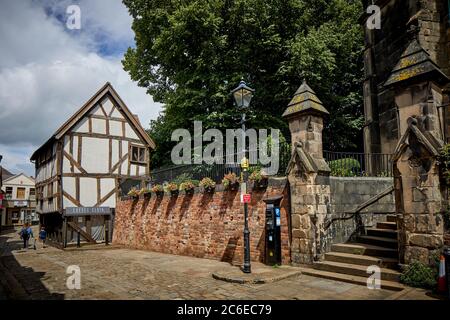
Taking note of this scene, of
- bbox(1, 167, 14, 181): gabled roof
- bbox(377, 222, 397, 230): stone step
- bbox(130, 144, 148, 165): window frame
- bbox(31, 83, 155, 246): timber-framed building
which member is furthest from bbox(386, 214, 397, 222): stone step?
bbox(1, 167, 14, 181): gabled roof

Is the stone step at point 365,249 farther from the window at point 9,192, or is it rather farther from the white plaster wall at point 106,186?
the window at point 9,192

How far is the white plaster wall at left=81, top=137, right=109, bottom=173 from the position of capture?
20734 millimetres

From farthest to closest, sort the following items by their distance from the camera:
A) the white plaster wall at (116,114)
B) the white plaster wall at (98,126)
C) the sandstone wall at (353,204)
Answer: the white plaster wall at (116,114)
the white plaster wall at (98,126)
the sandstone wall at (353,204)

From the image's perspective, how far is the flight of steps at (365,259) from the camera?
7.35m

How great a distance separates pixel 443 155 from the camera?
22.1 feet

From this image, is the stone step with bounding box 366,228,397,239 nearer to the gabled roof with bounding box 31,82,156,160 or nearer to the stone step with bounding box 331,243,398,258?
the stone step with bounding box 331,243,398,258

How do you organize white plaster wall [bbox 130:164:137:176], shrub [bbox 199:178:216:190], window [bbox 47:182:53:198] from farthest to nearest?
white plaster wall [bbox 130:164:137:176], window [bbox 47:182:53:198], shrub [bbox 199:178:216:190]

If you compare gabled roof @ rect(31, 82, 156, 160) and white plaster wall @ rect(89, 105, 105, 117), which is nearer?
gabled roof @ rect(31, 82, 156, 160)

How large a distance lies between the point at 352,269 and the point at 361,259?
0.47 metres

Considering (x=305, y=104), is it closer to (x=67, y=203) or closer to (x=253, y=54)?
(x=253, y=54)

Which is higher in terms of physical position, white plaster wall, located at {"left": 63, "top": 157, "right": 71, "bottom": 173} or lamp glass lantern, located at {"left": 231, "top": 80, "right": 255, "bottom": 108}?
lamp glass lantern, located at {"left": 231, "top": 80, "right": 255, "bottom": 108}

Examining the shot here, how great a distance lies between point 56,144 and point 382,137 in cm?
1927

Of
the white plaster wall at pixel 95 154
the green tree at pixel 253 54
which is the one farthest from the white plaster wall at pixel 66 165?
the green tree at pixel 253 54

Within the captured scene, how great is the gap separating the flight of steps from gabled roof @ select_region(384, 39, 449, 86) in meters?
4.22
